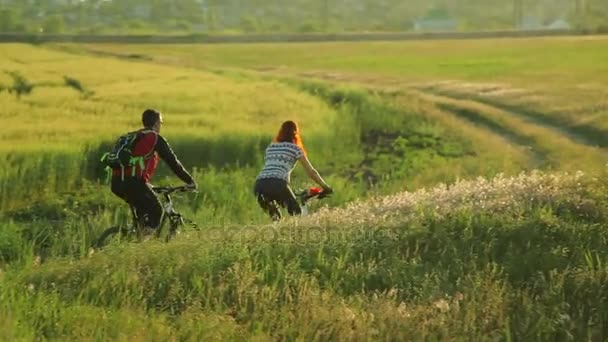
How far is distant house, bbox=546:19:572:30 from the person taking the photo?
23.3 meters

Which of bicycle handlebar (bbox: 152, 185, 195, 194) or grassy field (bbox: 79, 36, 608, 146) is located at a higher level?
bicycle handlebar (bbox: 152, 185, 195, 194)

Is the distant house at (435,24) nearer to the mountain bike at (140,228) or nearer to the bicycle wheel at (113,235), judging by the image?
the mountain bike at (140,228)

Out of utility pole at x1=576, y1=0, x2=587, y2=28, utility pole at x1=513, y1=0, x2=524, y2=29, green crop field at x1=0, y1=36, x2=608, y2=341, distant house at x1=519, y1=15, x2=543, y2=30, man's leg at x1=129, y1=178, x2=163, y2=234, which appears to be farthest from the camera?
distant house at x1=519, y1=15, x2=543, y2=30

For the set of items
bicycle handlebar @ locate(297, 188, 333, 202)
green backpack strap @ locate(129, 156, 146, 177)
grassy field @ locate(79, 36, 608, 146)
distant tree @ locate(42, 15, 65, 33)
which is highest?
distant tree @ locate(42, 15, 65, 33)

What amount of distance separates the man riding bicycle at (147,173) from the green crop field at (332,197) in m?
A: 0.40

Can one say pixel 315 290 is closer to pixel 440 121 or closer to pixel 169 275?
pixel 169 275

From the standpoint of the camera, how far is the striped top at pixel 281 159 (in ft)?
30.9

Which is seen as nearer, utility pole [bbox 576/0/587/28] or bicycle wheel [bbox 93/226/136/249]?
bicycle wheel [bbox 93/226/136/249]

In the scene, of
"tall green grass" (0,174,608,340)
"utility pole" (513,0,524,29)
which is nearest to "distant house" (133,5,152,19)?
"utility pole" (513,0,524,29)

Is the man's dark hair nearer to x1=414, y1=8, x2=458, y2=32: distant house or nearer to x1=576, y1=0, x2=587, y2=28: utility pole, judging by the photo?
x1=414, y1=8, x2=458, y2=32: distant house

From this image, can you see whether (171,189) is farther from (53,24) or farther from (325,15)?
(325,15)

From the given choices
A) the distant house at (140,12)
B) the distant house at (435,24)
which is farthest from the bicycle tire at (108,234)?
the distant house at (435,24)

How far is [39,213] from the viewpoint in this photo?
1280 cm

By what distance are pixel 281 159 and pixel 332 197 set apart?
4.68m
